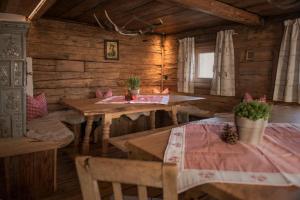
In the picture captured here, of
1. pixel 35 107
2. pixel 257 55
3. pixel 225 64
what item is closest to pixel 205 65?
pixel 225 64

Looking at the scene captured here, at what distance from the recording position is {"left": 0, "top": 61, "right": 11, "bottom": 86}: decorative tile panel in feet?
7.58

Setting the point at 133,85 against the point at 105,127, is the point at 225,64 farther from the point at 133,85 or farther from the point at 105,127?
the point at 105,127

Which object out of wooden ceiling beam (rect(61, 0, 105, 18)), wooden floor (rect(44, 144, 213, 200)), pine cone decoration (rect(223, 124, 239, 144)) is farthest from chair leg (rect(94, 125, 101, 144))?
pine cone decoration (rect(223, 124, 239, 144))

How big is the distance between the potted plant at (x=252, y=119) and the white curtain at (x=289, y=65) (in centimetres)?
286

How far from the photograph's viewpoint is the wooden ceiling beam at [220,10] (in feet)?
9.97

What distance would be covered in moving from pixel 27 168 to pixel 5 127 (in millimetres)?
482

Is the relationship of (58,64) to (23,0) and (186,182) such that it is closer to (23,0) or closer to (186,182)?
(23,0)

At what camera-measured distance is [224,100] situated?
16.0ft

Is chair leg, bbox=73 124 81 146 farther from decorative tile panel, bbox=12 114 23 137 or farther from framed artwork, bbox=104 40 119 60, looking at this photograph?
framed artwork, bbox=104 40 119 60

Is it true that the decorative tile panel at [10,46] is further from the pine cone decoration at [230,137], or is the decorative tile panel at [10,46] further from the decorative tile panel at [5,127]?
the pine cone decoration at [230,137]

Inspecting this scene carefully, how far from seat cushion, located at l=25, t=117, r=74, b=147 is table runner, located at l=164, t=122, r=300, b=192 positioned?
143 cm

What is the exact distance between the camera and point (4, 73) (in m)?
2.32

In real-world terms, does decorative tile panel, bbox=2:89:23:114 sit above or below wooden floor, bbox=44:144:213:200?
above

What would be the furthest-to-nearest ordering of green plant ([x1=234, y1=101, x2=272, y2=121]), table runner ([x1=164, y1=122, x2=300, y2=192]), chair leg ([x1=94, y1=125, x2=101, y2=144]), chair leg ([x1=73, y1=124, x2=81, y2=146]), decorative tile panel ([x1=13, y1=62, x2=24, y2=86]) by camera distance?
chair leg ([x1=94, y1=125, x2=101, y2=144]) → chair leg ([x1=73, y1=124, x2=81, y2=146]) → decorative tile panel ([x1=13, y1=62, x2=24, y2=86]) → green plant ([x1=234, y1=101, x2=272, y2=121]) → table runner ([x1=164, y1=122, x2=300, y2=192])
